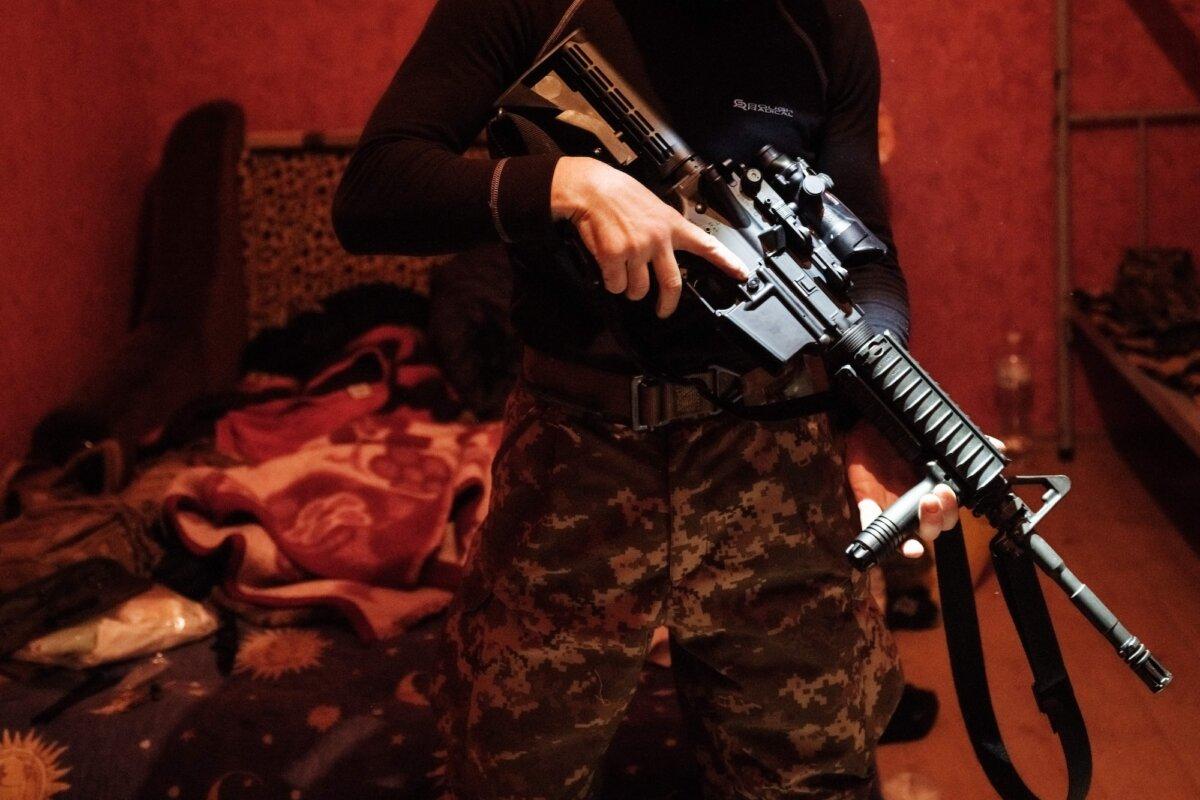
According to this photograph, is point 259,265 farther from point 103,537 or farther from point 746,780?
point 746,780

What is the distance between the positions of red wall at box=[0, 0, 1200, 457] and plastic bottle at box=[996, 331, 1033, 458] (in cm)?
3

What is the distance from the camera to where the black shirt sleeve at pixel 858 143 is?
89 centimetres

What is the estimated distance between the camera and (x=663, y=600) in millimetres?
879

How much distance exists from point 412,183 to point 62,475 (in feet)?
4.45

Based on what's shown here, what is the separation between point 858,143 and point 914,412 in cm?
23

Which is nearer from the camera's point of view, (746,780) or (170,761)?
(746,780)

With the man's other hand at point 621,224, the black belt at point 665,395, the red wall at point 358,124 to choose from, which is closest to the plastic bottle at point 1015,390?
the red wall at point 358,124

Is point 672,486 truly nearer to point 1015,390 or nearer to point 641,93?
point 641,93

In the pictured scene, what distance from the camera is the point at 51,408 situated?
6.75ft

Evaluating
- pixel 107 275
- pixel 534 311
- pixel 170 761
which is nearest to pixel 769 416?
pixel 534 311

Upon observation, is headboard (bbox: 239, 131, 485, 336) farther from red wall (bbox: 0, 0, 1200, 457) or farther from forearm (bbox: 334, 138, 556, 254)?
forearm (bbox: 334, 138, 556, 254)

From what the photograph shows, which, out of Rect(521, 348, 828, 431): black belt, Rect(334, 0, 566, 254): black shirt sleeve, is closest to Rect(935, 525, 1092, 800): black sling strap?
Rect(521, 348, 828, 431): black belt

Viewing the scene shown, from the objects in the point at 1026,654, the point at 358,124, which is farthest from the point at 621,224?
the point at 358,124

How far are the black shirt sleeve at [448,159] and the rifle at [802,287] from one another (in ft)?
0.09
